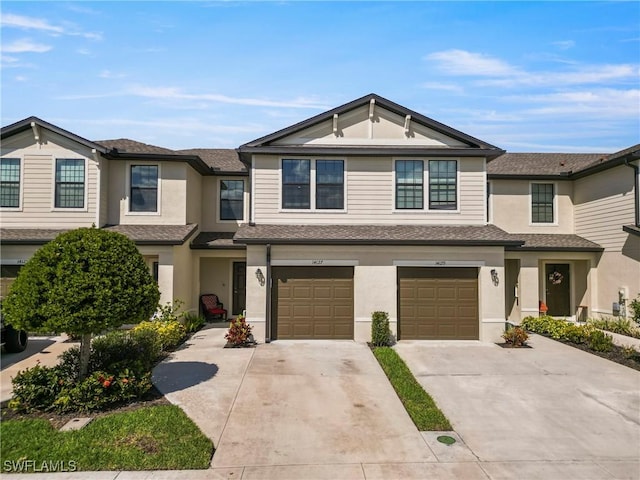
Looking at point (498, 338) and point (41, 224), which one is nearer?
point (498, 338)

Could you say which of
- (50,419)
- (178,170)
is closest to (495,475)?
(50,419)

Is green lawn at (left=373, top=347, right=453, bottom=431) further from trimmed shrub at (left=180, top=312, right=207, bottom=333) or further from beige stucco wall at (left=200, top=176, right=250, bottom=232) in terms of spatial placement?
beige stucco wall at (left=200, top=176, right=250, bottom=232)

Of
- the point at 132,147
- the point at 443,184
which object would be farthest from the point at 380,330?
the point at 132,147

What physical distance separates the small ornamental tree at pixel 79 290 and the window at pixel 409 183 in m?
8.82

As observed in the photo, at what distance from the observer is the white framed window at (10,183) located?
46.5 feet

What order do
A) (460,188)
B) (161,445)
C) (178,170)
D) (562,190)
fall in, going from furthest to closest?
(562,190) < (178,170) < (460,188) < (161,445)

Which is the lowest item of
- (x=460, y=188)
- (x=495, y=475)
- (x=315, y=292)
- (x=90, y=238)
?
(x=495, y=475)

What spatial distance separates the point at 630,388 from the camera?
873 centimetres

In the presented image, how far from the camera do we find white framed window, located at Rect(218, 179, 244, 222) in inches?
665

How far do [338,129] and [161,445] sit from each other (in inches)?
424

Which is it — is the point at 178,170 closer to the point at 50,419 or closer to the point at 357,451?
the point at 50,419

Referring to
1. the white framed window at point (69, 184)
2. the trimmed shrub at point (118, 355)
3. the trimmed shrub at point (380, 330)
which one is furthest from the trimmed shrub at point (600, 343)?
the white framed window at point (69, 184)

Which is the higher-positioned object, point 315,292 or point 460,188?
point 460,188

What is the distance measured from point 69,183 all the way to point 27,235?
2167mm
